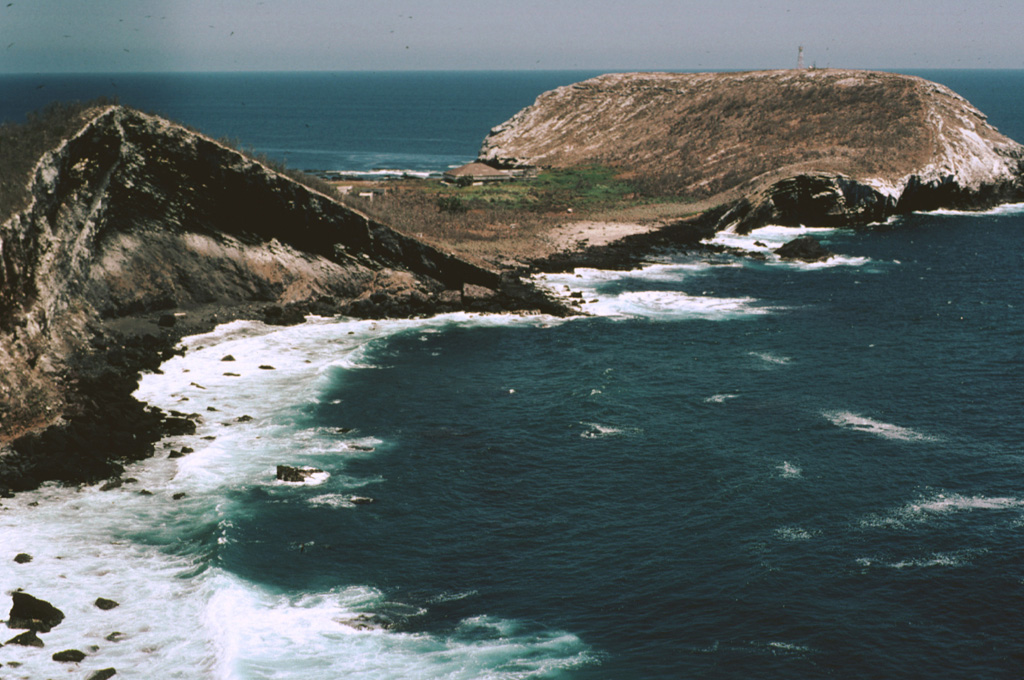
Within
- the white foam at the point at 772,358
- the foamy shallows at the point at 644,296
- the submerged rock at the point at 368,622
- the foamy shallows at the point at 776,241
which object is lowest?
the submerged rock at the point at 368,622

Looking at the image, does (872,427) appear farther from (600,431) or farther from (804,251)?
(804,251)

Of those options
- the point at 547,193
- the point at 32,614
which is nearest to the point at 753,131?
the point at 547,193

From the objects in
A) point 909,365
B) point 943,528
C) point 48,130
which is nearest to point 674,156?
point 909,365

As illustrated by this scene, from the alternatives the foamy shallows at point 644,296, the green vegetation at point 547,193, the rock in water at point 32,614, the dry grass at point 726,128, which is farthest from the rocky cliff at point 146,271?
the dry grass at point 726,128

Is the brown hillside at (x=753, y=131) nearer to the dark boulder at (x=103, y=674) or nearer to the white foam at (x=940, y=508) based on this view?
the white foam at (x=940, y=508)

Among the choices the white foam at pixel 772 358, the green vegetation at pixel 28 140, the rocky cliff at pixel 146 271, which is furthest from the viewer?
A: the white foam at pixel 772 358

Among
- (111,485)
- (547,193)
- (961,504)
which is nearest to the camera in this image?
(961,504)

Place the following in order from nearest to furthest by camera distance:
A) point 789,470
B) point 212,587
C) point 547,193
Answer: point 212,587, point 789,470, point 547,193
